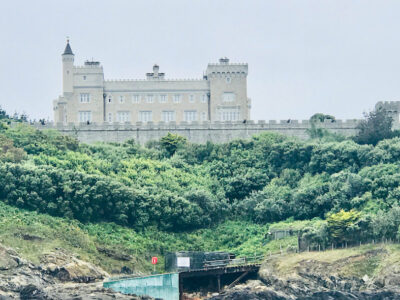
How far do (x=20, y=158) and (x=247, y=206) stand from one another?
16.5 meters

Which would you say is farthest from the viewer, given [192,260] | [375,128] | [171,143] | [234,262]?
[171,143]

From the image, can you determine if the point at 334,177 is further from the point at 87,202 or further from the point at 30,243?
the point at 30,243

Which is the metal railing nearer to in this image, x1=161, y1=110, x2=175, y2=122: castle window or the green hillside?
the green hillside

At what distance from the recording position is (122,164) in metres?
88.9

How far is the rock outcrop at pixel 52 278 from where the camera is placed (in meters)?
65.8

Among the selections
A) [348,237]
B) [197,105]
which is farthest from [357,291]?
[197,105]

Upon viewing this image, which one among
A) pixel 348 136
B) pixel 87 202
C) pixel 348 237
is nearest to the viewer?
pixel 348 237

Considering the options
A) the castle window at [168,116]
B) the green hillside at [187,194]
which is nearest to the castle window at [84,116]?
the castle window at [168,116]

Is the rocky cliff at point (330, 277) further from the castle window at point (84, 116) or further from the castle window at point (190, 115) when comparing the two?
the castle window at point (84, 116)

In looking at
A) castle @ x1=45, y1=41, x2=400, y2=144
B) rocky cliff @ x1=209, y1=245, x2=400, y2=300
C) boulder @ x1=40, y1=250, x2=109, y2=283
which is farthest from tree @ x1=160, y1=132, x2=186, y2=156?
boulder @ x1=40, y1=250, x2=109, y2=283

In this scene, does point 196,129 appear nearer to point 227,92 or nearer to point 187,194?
point 227,92

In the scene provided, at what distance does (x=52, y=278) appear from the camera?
69375 mm

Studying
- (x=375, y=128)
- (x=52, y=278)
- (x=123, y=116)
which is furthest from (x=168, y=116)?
(x=52, y=278)

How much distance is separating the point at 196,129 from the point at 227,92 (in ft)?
18.9
